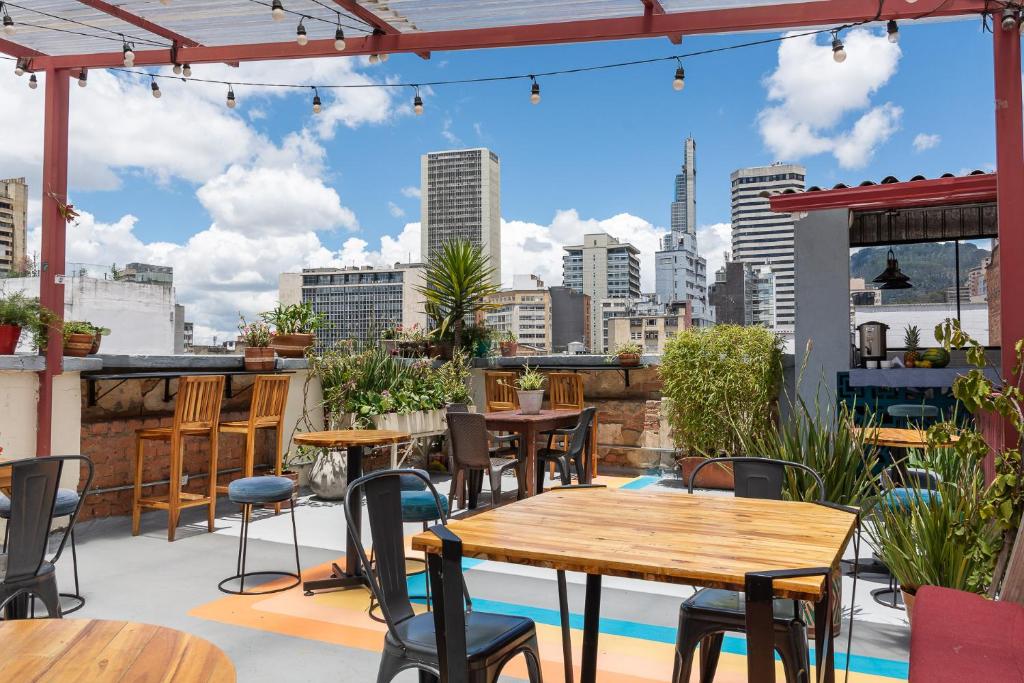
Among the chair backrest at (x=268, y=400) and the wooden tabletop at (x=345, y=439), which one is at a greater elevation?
the chair backrest at (x=268, y=400)

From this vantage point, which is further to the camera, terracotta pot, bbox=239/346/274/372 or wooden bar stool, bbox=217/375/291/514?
terracotta pot, bbox=239/346/274/372

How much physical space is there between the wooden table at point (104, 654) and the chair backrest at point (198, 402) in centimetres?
399

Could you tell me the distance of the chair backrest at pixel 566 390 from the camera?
7.87 meters

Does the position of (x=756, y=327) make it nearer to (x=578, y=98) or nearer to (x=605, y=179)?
(x=578, y=98)

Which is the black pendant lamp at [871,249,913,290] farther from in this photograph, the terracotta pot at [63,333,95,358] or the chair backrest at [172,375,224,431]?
the terracotta pot at [63,333,95,358]

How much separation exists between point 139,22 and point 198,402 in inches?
104

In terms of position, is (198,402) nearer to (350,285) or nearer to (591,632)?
(591,632)

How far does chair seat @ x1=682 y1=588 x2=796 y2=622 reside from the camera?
88.0 inches

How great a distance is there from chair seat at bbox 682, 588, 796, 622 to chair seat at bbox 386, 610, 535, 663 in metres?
0.53

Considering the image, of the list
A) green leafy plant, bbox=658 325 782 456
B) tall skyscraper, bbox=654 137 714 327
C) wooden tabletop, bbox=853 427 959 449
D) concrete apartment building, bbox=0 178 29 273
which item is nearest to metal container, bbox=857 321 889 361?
green leafy plant, bbox=658 325 782 456

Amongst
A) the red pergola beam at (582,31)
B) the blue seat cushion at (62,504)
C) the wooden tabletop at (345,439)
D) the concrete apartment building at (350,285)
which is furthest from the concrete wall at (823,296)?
the concrete apartment building at (350,285)

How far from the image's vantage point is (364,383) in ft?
24.3

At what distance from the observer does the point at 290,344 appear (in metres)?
7.43

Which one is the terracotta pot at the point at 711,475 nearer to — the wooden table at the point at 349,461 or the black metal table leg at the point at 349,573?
the wooden table at the point at 349,461
